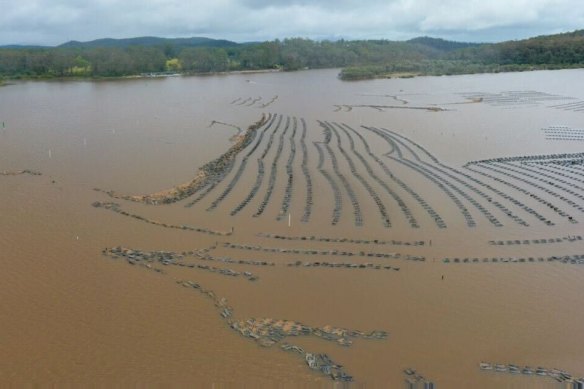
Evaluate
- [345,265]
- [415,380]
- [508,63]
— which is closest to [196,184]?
[345,265]

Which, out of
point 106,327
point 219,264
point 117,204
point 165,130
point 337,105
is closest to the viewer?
point 106,327

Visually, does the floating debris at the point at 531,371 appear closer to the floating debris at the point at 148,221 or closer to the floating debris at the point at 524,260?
the floating debris at the point at 524,260

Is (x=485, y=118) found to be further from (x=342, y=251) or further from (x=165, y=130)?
(x=342, y=251)

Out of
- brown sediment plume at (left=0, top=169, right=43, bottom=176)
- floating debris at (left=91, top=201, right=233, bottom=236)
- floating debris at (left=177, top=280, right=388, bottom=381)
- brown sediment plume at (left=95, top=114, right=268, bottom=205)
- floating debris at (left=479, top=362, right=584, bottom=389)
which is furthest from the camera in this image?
brown sediment plume at (left=0, top=169, right=43, bottom=176)

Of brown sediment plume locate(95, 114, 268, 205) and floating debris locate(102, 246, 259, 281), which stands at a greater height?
brown sediment plume locate(95, 114, 268, 205)

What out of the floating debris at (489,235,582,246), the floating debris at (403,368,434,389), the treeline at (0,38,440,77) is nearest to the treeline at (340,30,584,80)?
the treeline at (0,38,440,77)

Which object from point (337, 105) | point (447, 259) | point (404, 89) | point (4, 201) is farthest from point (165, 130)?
point (404, 89)

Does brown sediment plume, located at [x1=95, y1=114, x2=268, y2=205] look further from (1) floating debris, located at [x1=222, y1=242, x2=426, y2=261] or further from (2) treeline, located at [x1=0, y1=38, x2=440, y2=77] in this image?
(2) treeline, located at [x1=0, y1=38, x2=440, y2=77]
